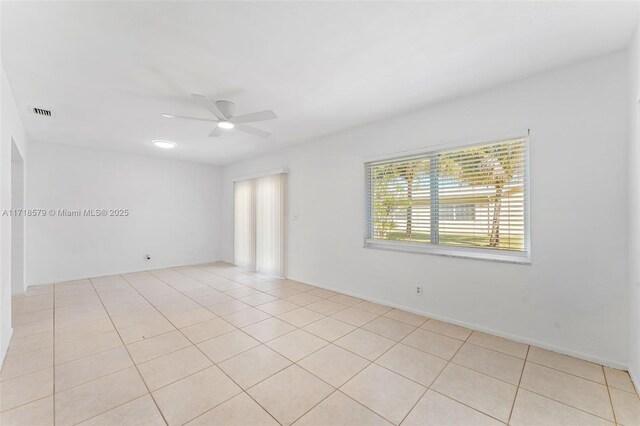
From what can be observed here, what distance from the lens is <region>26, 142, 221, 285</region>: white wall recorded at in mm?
4691

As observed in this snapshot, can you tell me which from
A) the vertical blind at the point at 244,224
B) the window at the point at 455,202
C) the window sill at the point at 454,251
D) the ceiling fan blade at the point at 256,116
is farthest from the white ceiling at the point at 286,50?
the vertical blind at the point at 244,224

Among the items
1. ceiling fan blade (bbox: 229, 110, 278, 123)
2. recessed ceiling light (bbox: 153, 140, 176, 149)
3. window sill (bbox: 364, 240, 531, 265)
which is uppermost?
recessed ceiling light (bbox: 153, 140, 176, 149)

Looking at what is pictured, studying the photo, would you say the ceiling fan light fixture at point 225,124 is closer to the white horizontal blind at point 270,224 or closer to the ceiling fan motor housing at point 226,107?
the ceiling fan motor housing at point 226,107

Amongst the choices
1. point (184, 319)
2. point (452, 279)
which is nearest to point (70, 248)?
point (184, 319)

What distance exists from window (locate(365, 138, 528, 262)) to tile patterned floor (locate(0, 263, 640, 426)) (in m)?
0.92

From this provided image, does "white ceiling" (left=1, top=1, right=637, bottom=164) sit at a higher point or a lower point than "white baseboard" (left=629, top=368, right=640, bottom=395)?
higher

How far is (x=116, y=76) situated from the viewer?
8.13ft

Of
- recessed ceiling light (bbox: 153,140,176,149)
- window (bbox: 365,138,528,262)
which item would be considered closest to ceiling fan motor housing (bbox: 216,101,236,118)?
window (bbox: 365,138,528,262)

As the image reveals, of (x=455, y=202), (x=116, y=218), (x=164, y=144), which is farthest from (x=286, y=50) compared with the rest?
(x=116, y=218)

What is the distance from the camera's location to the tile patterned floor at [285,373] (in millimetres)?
1681

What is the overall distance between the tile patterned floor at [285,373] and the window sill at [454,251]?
0.80 metres

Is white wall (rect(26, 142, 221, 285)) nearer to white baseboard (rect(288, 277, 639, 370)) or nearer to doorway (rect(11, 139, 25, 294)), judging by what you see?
doorway (rect(11, 139, 25, 294))

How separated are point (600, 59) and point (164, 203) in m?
7.20

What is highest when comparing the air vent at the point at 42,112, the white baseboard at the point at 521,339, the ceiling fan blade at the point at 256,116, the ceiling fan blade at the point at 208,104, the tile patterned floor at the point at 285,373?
the air vent at the point at 42,112
